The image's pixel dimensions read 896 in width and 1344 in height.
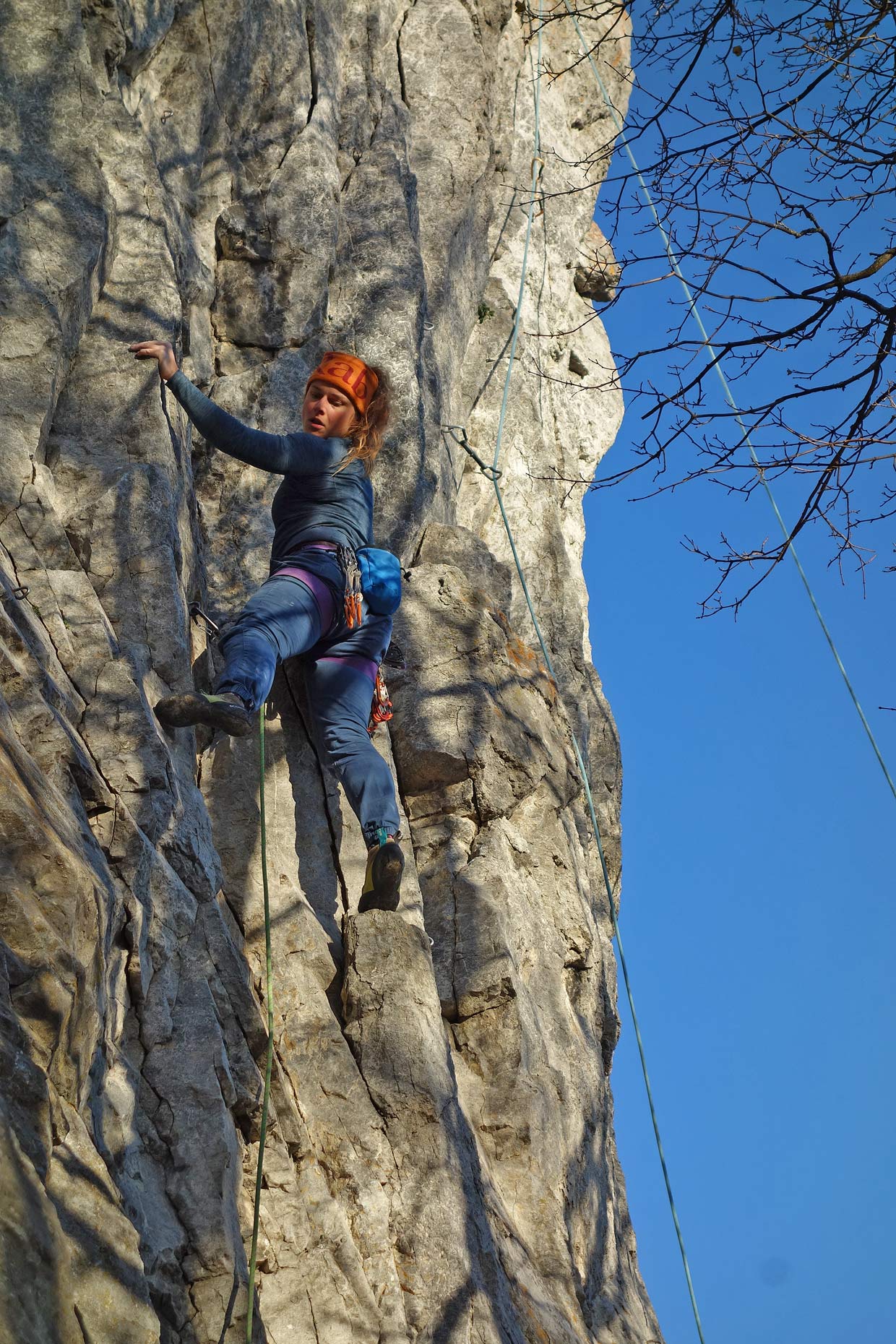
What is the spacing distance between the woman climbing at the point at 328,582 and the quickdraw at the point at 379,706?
196 mm

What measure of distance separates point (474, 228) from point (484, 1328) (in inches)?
314

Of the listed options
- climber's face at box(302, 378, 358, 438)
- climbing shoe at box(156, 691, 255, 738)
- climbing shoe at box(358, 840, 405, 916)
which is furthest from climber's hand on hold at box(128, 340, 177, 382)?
climbing shoe at box(358, 840, 405, 916)

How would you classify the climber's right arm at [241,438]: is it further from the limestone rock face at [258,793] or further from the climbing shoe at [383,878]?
the climbing shoe at [383,878]

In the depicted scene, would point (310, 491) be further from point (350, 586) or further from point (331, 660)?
point (331, 660)

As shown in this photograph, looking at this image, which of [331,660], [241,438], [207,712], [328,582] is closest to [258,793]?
[331,660]

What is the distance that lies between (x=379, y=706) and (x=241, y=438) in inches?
60.0

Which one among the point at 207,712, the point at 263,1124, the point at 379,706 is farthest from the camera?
the point at 379,706

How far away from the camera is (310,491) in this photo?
6.23 meters

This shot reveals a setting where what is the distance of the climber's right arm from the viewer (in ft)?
18.2

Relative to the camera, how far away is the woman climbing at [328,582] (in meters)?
5.56

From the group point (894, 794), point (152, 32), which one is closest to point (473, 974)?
point (894, 794)

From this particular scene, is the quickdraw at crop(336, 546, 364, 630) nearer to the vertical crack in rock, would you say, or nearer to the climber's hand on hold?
the climber's hand on hold

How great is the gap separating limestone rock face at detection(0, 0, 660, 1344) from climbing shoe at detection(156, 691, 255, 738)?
0.39 feet

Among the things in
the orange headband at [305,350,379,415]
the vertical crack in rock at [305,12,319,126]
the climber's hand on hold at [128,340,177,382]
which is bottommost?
the climber's hand on hold at [128,340,177,382]
